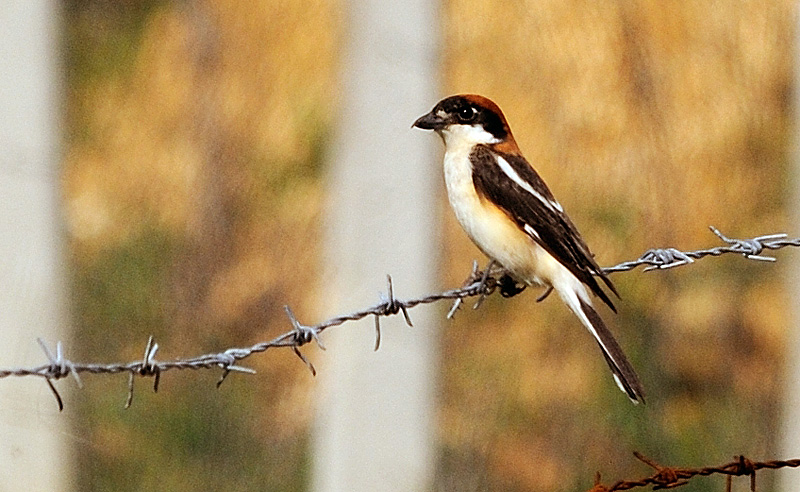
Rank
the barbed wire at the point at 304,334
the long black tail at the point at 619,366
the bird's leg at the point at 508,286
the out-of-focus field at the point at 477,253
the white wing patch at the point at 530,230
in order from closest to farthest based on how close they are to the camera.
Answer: the barbed wire at the point at 304,334 < the long black tail at the point at 619,366 < the white wing patch at the point at 530,230 < the bird's leg at the point at 508,286 < the out-of-focus field at the point at 477,253

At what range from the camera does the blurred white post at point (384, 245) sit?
521 cm

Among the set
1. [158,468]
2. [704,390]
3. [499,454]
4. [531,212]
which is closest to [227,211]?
[158,468]

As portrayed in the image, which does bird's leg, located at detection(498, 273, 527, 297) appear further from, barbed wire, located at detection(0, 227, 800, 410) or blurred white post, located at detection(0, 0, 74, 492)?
blurred white post, located at detection(0, 0, 74, 492)

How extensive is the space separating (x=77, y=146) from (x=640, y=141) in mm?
3245

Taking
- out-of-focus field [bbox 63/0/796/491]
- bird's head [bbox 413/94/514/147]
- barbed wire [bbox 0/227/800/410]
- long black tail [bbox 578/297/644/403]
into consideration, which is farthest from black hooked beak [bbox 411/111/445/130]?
out-of-focus field [bbox 63/0/796/491]

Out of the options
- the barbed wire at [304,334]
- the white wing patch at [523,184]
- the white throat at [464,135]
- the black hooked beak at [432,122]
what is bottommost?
the barbed wire at [304,334]

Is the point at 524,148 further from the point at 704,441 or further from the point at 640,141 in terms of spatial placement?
the point at 704,441

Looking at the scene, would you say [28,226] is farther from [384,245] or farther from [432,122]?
[432,122]

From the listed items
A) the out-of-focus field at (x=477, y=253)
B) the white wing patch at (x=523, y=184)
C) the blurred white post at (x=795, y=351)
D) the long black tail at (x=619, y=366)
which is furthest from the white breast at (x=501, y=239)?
the out-of-focus field at (x=477, y=253)

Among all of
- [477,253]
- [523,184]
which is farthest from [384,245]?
[523,184]

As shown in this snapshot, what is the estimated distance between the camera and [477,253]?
6.28m

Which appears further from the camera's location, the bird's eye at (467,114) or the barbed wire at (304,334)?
the bird's eye at (467,114)

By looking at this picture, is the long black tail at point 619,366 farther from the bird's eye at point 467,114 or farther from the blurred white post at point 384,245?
the blurred white post at point 384,245

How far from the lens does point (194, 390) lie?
671 cm
